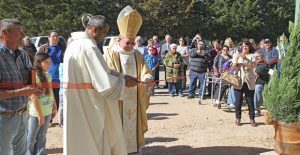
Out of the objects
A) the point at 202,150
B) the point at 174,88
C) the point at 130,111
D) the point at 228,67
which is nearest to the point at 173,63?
the point at 174,88

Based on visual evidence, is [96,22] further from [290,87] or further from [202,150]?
[202,150]

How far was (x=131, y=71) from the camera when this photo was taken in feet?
20.8

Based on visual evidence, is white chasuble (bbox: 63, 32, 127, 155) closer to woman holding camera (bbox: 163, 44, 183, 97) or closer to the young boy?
woman holding camera (bbox: 163, 44, 183, 97)

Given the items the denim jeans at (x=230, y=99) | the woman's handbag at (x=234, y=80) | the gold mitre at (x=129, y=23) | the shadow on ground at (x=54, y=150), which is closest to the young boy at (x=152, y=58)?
the denim jeans at (x=230, y=99)

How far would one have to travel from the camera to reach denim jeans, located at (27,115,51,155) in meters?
6.13

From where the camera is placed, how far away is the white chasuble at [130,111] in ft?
20.8

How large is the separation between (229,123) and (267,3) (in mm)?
32355

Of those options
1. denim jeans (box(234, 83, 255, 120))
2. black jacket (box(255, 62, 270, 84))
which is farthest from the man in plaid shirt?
black jacket (box(255, 62, 270, 84))

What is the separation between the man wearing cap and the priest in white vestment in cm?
122

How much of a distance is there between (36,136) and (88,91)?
1.82m

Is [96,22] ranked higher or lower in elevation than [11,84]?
higher

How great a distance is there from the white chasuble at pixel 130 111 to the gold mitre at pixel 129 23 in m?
0.33

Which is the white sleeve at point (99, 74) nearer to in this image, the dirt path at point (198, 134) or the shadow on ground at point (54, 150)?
the dirt path at point (198, 134)

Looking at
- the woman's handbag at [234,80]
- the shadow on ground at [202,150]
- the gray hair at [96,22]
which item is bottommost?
the shadow on ground at [202,150]
